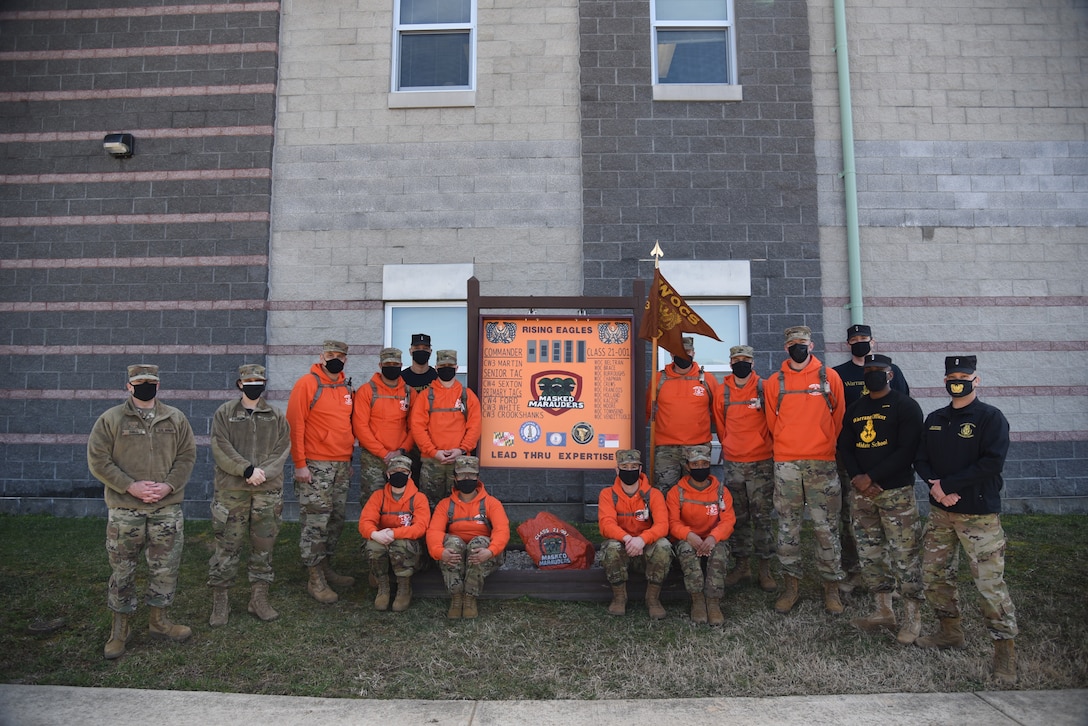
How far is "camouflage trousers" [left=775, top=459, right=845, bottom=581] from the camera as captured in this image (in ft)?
19.4

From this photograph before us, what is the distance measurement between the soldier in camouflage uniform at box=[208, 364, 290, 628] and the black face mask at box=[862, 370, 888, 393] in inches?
195

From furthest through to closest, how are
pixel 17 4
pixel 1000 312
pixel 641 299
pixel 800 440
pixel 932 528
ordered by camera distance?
pixel 17 4, pixel 1000 312, pixel 641 299, pixel 800 440, pixel 932 528

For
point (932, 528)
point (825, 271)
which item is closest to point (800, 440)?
point (932, 528)

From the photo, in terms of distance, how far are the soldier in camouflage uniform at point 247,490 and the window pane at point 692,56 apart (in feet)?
22.2

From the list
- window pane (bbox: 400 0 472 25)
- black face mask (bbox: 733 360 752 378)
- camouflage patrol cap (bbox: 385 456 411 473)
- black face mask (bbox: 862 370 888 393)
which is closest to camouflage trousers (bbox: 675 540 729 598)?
black face mask (bbox: 733 360 752 378)

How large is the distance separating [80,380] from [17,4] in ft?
17.9

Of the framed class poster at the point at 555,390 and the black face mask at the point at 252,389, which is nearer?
the black face mask at the point at 252,389

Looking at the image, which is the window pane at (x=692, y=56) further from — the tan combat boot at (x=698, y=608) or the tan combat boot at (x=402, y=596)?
the tan combat boot at (x=402, y=596)

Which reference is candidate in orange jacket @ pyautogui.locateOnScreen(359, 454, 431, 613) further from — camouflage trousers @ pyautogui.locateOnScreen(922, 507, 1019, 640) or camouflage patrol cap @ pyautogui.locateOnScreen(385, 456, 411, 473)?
camouflage trousers @ pyautogui.locateOnScreen(922, 507, 1019, 640)

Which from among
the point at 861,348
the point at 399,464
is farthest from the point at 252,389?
the point at 861,348

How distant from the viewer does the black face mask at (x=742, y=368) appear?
261 inches

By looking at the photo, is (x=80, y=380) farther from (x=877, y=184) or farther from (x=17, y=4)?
(x=877, y=184)

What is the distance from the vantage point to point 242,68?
9.59m

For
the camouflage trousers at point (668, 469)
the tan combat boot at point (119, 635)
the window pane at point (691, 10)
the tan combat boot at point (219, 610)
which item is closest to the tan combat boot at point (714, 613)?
the camouflage trousers at point (668, 469)
